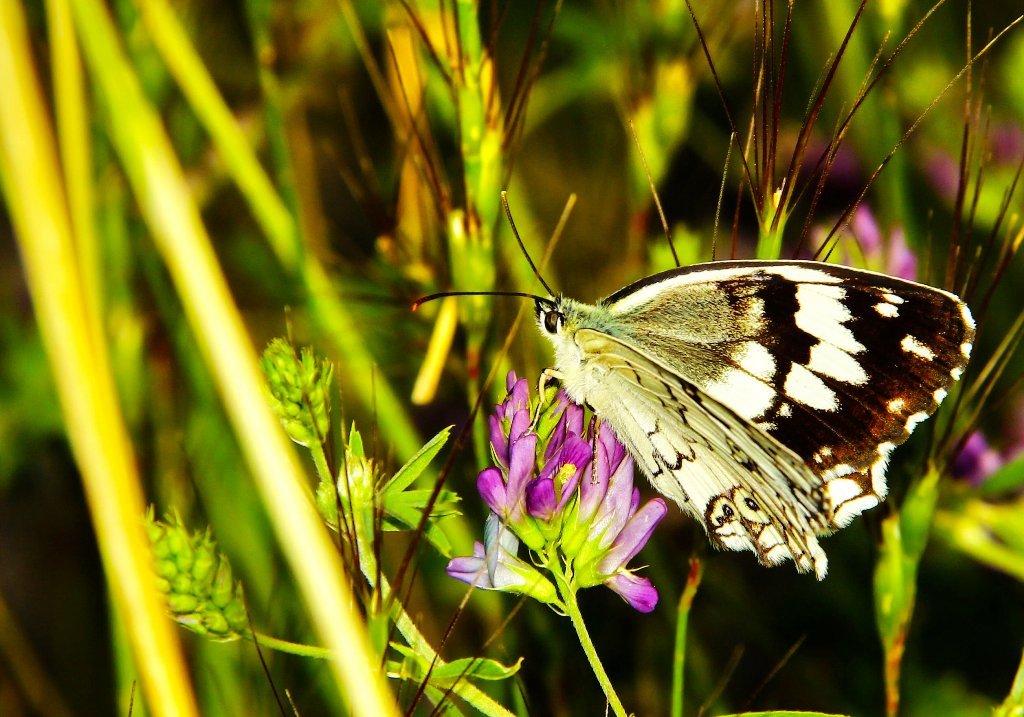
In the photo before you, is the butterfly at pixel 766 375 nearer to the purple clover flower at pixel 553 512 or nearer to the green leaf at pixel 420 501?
the purple clover flower at pixel 553 512

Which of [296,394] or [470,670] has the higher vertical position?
[296,394]

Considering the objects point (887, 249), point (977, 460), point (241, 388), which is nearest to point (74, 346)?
point (241, 388)

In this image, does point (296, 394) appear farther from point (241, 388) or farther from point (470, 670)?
point (470, 670)

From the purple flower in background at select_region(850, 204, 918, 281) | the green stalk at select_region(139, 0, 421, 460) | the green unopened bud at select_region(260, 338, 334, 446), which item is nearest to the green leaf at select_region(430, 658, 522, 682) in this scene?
the green unopened bud at select_region(260, 338, 334, 446)

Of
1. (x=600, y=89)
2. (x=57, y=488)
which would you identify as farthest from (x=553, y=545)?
(x=600, y=89)

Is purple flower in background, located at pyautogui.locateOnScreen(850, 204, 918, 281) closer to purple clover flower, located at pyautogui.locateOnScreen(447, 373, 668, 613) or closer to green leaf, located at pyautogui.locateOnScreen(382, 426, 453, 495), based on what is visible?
purple clover flower, located at pyautogui.locateOnScreen(447, 373, 668, 613)

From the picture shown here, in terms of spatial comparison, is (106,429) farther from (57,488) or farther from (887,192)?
(57,488)
